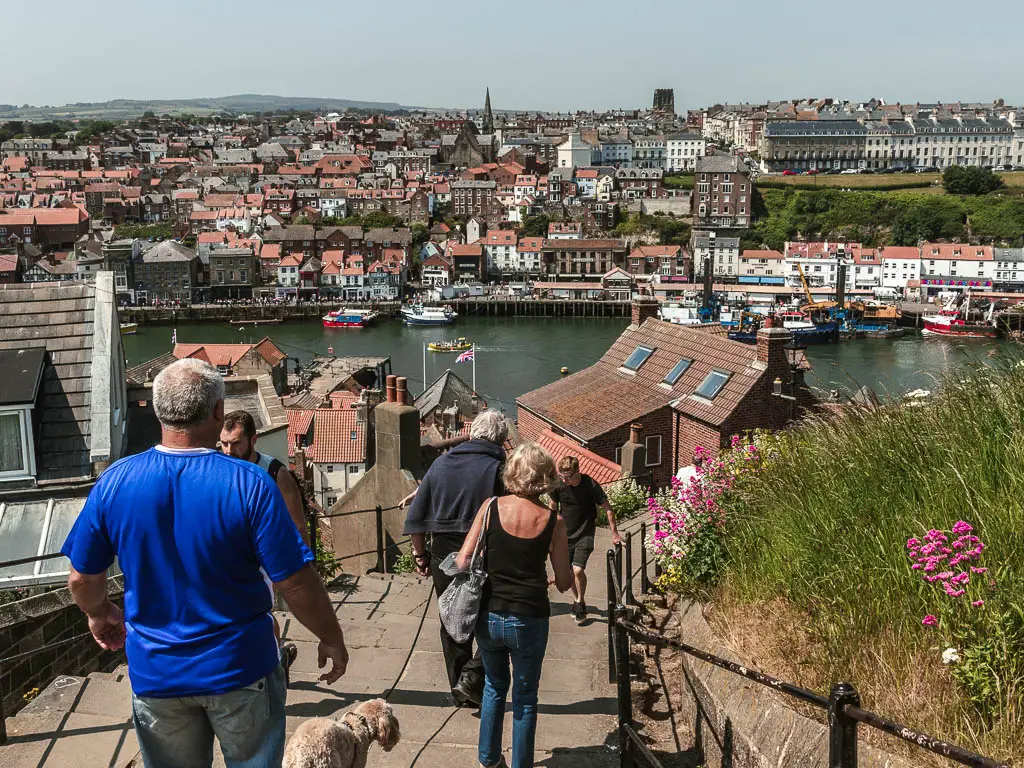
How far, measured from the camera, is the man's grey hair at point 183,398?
6.64ft

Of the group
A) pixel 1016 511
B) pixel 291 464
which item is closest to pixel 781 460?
pixel 1016 511

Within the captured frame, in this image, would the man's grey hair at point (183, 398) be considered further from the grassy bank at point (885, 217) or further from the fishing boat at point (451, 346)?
the grassy bank at point (885, 217)

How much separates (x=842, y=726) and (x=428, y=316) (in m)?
57.0

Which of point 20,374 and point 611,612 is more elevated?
point 20,374

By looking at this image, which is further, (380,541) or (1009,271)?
(1009,271)

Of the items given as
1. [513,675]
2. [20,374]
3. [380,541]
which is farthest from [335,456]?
[513,675]

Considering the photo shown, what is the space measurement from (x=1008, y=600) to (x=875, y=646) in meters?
0.36

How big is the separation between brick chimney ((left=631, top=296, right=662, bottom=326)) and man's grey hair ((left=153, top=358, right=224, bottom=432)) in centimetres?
1251

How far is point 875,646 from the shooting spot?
2656 millimetres

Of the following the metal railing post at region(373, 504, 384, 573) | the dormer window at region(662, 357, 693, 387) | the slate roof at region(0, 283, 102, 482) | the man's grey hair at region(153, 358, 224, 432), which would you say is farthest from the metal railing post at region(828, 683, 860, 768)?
the dormer window at region(662, 357, 693, 387)

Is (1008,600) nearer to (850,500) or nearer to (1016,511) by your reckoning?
(1016,511)

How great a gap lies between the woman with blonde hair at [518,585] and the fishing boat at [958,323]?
50902 mm

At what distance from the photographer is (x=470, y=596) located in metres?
2.86

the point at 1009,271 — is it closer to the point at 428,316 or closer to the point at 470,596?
the point at 428,316
